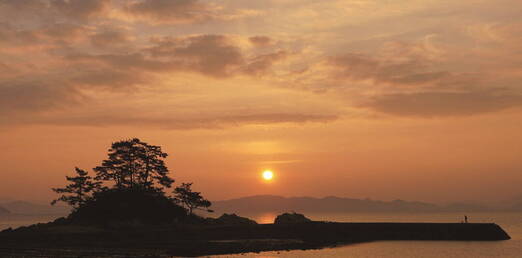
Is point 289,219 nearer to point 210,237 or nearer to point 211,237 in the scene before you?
point 211,237

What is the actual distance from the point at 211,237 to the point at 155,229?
41.7ft

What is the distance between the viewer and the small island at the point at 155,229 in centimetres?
6925

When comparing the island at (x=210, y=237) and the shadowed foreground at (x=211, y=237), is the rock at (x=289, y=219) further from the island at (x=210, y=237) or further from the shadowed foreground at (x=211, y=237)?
the shadowed foreground at (x=211, y=237)

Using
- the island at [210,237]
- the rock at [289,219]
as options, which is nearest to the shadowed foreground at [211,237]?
the island at [210,237]

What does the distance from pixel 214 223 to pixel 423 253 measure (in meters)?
43.8

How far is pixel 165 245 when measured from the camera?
70.8 metres

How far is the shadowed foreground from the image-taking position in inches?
2571

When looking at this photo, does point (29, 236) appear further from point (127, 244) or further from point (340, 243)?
point (340, 243)

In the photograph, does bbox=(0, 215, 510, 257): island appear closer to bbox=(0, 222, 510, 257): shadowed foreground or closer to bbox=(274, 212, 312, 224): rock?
bbox=(0, 222, 510, 257): shadowed foreground

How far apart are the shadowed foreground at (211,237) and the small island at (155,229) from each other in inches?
3.6

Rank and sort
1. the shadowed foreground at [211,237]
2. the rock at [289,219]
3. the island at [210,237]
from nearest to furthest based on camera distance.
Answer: the shadowed foreground at [211,237] → the island at [210,237] → the rock at [289,219]

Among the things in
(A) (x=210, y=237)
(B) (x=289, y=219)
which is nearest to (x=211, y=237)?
(A) (x=210, y=237)

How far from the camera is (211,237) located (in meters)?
82.3

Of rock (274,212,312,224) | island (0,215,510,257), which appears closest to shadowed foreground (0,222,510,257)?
island (0,215,510,257)
